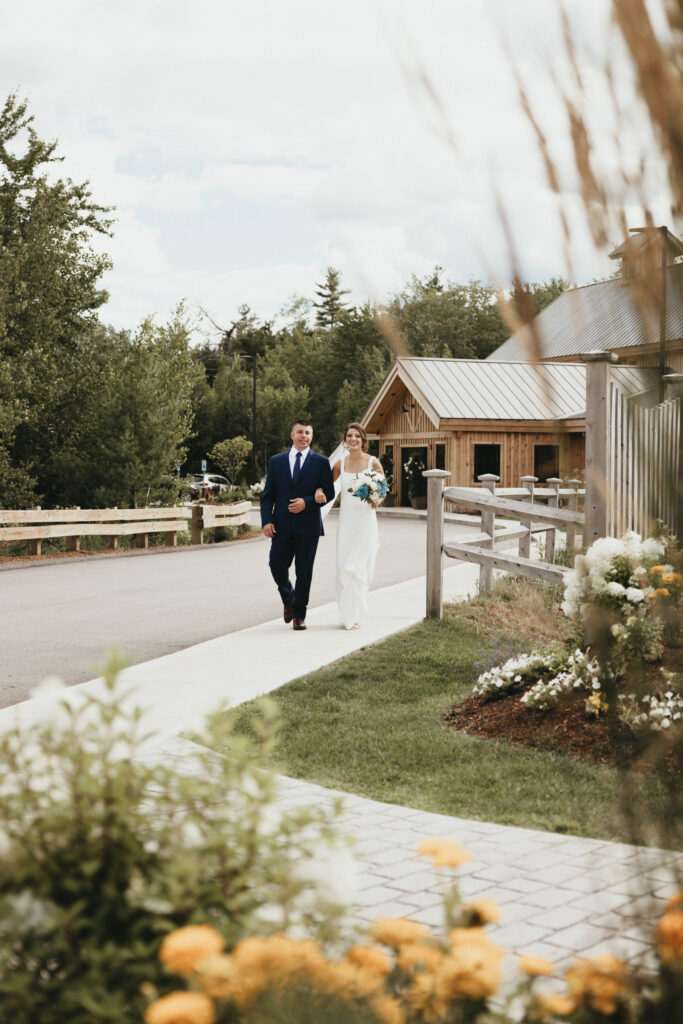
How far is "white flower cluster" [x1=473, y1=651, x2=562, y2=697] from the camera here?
6.91m

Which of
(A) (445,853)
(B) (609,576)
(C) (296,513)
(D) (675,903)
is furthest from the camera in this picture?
(C) (296,513)

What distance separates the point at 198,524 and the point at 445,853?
23.6 meters

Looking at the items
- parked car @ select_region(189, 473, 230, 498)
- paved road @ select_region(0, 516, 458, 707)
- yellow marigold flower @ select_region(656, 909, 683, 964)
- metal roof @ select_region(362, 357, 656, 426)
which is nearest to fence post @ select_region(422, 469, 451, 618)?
paved road @ select_region(0, 516, 458, 707)

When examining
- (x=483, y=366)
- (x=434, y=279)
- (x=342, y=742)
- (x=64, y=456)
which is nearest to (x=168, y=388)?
(x=64, y=456)

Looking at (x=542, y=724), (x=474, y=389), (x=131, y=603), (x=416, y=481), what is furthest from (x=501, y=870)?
(x=416, y=481)

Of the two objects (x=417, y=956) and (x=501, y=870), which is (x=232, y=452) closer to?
(x=501, y=870)

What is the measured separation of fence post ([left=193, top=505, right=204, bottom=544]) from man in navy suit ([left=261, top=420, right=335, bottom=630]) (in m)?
14.1

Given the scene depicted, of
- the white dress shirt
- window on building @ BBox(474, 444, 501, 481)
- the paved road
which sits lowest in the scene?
the paved road

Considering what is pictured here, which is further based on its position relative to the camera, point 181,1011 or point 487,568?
point 487,568

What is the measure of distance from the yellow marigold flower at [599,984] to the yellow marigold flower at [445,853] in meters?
0.31

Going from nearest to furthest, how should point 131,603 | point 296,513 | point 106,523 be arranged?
point 296,513 → point 131,603 → point 106,523

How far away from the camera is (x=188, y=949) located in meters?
1.63

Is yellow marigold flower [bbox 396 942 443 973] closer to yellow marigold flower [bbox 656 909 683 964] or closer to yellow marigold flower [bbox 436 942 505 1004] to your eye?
yellow marigold flower [bbox 436 942 505 1004]

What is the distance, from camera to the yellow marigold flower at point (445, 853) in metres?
2.07
